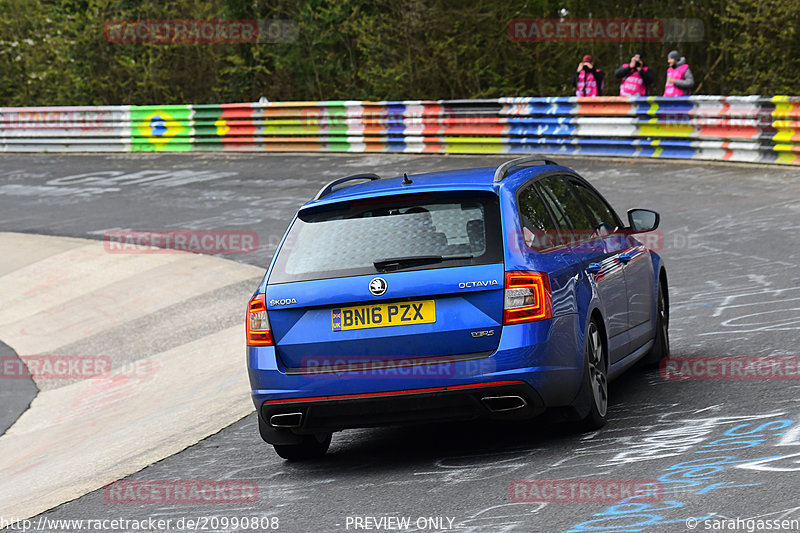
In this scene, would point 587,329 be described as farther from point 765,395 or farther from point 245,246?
point 245,246

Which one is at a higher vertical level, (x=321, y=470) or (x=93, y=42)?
(x=93, y=42)

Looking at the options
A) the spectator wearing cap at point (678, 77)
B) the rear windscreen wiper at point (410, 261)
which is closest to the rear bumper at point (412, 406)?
the rear windscreen wiper at point (410, 261)

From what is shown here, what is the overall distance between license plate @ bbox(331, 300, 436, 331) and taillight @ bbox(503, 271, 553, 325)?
0.39 meters

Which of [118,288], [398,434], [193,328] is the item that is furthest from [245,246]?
[398,434]

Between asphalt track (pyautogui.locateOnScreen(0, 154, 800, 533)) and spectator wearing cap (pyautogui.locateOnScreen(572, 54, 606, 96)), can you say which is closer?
asphalt track (pyautogui.locateOnScreen(0, 154, 800, 533))

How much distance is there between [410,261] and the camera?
6508mm

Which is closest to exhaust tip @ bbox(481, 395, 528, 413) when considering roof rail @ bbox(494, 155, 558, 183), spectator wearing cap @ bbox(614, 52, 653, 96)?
roof rail @ bbox(494, 155, 558, 183)

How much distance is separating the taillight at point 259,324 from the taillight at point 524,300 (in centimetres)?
129

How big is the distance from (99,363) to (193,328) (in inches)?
43.6

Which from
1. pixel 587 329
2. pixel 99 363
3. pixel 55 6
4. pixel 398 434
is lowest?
pixel 99 363

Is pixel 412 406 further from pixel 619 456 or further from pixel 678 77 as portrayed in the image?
pixel 678 77

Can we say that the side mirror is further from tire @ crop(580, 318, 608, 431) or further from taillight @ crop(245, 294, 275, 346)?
taillight @ crop(245, 294, 275, 346)

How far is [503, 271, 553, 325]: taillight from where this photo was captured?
6.37 meters

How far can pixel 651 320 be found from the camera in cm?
846
